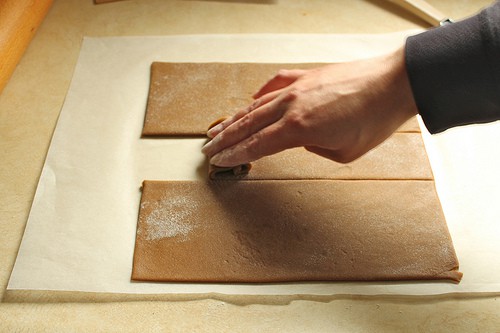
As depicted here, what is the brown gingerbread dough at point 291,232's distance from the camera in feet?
4.64

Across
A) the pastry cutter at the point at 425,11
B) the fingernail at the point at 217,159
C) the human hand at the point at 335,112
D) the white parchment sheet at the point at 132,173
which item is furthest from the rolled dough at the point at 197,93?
the pastry cutter at the point at 425,11

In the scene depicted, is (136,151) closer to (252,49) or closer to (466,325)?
(252,49)

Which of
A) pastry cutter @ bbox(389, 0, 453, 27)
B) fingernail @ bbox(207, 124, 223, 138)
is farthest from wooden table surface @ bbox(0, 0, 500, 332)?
fingernail @ bbox(207, 124, 223, 138)

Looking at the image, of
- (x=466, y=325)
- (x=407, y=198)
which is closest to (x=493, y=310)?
(x=466, y=325)

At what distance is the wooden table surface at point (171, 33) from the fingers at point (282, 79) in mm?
636

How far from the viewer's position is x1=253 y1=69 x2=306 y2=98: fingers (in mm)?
1524

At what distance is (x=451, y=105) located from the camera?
1.23 m

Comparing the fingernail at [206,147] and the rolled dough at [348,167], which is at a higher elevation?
the rolled dough at [348,167]

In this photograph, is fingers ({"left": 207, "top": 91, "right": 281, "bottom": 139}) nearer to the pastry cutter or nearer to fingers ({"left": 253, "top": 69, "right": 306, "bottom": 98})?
fingers ({"left": 253, "top": 69, "right": 306, "bottom": 98})

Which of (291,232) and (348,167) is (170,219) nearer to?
(291,232)

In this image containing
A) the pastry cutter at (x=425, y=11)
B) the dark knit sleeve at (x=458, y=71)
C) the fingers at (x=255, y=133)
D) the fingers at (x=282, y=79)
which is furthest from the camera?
the pastry cutter at (x=425, y=11)

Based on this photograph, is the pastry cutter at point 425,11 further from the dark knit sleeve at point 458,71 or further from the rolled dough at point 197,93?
the dark knit sleeve at point 458,71

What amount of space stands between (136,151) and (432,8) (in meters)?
1.44

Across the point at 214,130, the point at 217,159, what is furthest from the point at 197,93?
the point at 217,159
